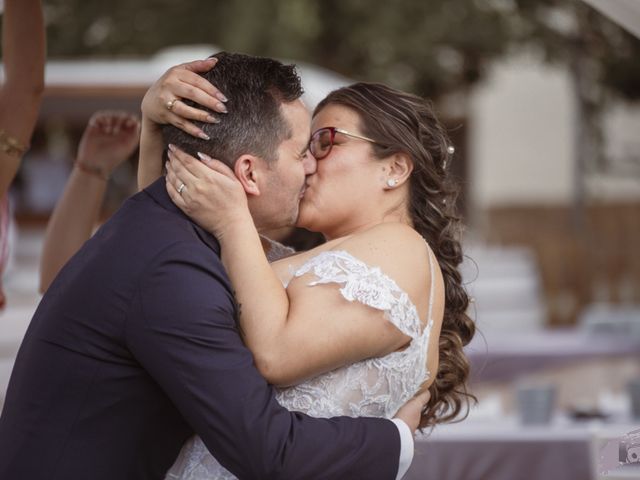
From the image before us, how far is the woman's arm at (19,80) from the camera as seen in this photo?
10.6 feet

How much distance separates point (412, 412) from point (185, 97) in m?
0.90

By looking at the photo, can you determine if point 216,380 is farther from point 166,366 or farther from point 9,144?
point 9,144

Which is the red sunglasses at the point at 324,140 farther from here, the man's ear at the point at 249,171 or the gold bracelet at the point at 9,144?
the gold bracelet at the point at 9,144

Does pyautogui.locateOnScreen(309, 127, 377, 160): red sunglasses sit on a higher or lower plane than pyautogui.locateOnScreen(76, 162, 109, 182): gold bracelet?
higher

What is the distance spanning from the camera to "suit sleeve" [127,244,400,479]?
2.16 metres

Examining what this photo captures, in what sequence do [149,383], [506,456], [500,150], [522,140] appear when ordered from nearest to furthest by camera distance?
1. [149,383]
2. [506,456]
3. [500,150]
4. [522,140]

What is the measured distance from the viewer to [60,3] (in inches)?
572

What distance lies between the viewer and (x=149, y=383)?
231 centimetres

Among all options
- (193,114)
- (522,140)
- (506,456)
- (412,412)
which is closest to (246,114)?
(193,114)

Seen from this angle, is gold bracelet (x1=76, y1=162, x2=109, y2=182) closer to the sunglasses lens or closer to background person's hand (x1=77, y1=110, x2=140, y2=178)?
background person's hand (x1=77, y1=110, x2=140, y2=178)

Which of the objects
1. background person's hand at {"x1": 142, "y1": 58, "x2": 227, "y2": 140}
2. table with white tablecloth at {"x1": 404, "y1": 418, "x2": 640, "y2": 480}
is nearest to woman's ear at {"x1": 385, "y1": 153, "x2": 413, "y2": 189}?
background person's hand at {"x1": 142, "y1": 58, "x2": 227, "y2": 140}

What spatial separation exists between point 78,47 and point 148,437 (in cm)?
1366

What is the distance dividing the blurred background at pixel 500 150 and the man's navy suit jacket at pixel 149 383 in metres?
1.33

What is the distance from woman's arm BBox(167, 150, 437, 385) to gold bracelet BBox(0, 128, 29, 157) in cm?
99
